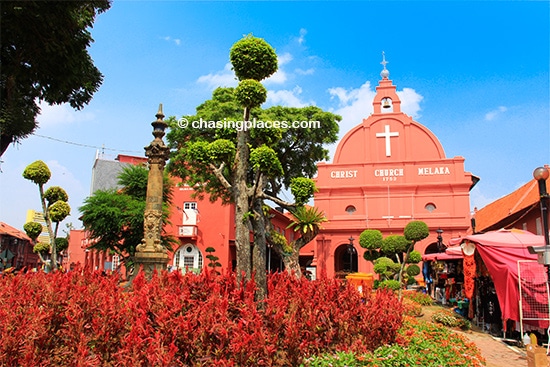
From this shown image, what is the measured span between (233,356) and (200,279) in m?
1.68

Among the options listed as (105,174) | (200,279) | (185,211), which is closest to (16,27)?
(200,279)

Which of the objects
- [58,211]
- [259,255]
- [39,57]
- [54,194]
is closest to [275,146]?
[58,211]

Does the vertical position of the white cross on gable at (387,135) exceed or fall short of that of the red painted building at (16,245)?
it exceeds it

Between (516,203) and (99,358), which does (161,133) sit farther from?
(516,203)

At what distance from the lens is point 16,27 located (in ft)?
22.2

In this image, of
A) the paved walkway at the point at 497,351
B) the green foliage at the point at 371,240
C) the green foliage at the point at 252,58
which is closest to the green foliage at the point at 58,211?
the green foliage at the point at 371,240

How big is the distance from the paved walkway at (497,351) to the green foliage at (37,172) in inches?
839

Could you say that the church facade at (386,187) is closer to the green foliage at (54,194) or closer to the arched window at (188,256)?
the arched window at (188,256)

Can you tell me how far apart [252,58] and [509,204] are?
28.3 m

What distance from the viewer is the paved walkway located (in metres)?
7.43

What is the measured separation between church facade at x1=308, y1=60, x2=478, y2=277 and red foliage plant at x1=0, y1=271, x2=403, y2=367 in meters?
24.6

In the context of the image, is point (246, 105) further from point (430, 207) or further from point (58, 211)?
point (430, 207)

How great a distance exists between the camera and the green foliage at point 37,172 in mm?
22000

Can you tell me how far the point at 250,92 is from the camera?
5.93 meters
